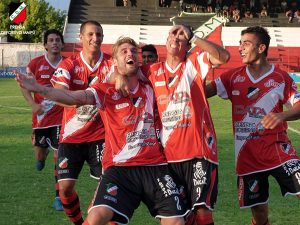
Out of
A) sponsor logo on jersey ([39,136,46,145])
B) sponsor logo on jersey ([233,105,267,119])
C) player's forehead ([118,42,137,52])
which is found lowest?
sponsor logo on jersey ([39,136,46,145])

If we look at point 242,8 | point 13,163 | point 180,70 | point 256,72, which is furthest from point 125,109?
point 242,8

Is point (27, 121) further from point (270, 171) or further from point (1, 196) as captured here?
point (270, 171)

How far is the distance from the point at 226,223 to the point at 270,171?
1.51 metres

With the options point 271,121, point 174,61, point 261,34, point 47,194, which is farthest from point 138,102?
point 47,194

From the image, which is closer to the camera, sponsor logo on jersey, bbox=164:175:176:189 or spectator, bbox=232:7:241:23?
sponsor logo on jersey, bbox=164:175:176:189

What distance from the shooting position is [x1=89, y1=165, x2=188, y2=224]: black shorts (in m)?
5.51

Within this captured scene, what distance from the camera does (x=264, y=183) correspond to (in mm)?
6707

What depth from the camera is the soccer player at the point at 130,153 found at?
5.54 meters

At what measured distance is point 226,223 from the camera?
787 centimetres

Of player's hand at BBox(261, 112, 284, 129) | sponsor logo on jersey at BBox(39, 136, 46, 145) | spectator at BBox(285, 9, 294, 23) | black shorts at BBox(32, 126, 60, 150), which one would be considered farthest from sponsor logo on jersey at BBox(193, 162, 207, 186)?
spectator at BBox(285, 9, 294, 23)

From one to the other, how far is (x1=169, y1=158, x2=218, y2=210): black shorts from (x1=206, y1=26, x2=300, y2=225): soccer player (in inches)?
29.1

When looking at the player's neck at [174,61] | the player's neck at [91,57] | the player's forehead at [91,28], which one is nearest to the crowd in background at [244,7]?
the player's neck at [91,57]

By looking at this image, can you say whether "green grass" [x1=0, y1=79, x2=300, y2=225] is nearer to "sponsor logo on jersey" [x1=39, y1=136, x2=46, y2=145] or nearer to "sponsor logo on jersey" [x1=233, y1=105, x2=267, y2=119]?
"sponsor logo on jersey" [x1=39, y1=136, x2=46, y2=145]

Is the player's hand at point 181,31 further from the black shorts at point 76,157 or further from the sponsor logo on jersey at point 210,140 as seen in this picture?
the black shorts at point 76,157
